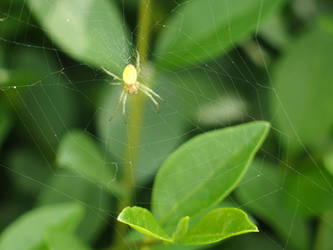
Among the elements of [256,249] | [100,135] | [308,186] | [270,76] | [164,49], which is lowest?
[256,249]

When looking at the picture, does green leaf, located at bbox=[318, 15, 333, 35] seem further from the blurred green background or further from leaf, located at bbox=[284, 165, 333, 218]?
leaf, located at bbox=[284, 165, 333, 218]

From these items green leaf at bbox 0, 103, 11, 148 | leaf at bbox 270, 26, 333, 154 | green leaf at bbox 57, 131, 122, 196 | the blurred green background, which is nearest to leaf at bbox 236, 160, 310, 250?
the blurred green background

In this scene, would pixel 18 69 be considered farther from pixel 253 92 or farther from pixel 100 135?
pixel 253 92

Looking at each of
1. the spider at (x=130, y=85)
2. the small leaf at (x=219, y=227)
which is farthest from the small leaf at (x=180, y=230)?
the spider at (x=130, y=85)

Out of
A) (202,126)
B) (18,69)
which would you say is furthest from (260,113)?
(18,69)

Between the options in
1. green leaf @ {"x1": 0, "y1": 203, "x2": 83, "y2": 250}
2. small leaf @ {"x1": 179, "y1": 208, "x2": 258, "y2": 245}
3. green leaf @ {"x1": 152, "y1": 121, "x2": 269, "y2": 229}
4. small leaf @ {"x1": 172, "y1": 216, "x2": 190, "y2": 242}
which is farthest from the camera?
green leaf @ {"x1": 0, "y1": 203, "x2": 83, "y2": 250}

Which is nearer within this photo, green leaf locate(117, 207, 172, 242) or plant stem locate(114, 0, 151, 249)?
green leaf locate(117, 207, 172, 242)

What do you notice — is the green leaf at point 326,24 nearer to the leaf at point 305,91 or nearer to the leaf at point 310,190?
the leaf at point 305,91
